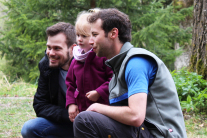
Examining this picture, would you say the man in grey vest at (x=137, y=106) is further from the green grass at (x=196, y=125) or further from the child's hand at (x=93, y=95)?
the green grass at (x=196, y=125)

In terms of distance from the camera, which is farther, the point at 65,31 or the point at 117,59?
the point at 65,31

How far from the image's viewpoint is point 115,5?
8766 millimetres

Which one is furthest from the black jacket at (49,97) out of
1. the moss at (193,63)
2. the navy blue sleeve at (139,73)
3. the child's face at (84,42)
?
the moss at (193,63)

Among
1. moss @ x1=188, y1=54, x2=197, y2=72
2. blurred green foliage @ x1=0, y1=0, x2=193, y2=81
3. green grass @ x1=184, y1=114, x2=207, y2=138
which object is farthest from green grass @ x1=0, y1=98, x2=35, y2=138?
moss @ x1=188, y1=54, x2=197, y2=72

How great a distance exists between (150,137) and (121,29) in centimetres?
93

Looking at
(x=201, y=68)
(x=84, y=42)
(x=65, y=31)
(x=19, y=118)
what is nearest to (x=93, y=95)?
(x=84, y=42)

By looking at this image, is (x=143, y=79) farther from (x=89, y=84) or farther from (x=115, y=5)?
(x=115, y=5)

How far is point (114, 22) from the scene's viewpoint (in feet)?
6.75

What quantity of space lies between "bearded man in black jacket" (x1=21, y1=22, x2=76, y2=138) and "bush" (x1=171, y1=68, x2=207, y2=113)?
2.51m

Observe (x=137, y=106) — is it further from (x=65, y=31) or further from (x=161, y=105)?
(x=65, y=31)

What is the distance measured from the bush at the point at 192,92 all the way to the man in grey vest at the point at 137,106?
8.67 feet

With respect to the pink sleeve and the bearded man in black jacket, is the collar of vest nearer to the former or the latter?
the pink sleeve

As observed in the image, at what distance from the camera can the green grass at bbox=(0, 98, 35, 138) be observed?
3.82 m

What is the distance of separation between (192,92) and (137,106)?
3.28m
